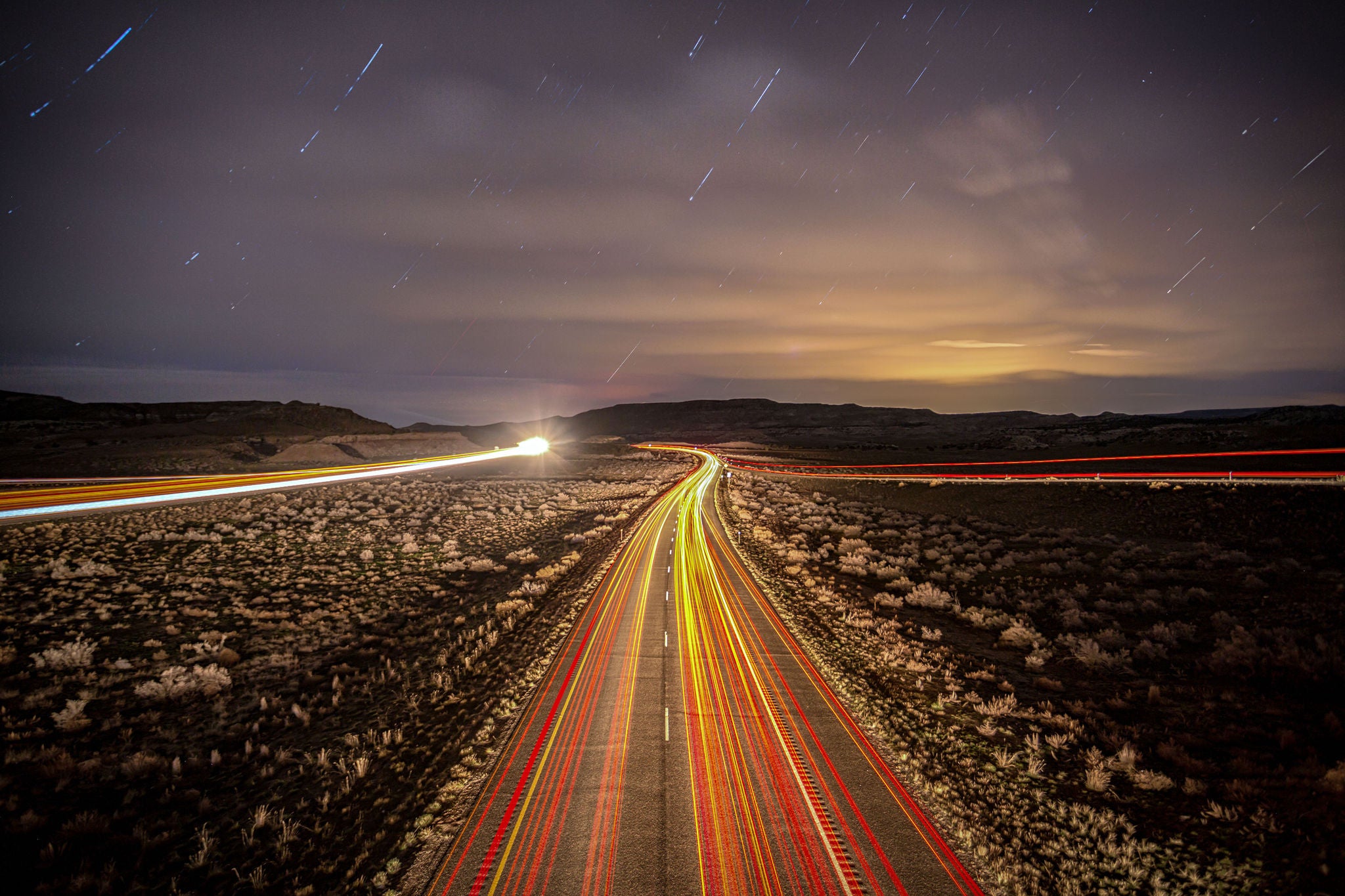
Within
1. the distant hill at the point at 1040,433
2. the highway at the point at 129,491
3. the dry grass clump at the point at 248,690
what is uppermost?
the distant hill at the point at 1040,433

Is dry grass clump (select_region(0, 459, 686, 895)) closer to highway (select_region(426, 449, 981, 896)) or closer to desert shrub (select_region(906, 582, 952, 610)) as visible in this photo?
highway (select_region(426, 449, 981, 896))

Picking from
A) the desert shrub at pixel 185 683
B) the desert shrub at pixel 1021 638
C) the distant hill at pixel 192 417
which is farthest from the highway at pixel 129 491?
the distant hill at pixel 192 417

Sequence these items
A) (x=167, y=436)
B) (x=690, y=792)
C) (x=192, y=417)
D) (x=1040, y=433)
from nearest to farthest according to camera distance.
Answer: (x=690, y=792)
(x=167, y=436)
(x=1040, y=433)
(x=192, y=417)

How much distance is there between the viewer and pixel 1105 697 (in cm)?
1225

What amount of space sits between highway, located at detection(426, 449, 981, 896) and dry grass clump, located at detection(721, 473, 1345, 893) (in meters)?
1.19

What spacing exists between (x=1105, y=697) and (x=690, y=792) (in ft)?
34.2

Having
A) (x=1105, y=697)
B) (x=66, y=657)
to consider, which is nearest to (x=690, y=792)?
(x=1105, y=697)

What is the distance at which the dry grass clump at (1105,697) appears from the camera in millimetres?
7750

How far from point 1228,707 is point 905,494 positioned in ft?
108

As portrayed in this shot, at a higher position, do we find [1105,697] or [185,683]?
[1105,697]

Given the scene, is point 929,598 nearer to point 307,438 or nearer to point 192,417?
point 307,438

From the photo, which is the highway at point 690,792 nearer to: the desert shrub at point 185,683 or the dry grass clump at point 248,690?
the dry grass clump at point 248,690

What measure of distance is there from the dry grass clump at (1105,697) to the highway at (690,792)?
46.7 inches

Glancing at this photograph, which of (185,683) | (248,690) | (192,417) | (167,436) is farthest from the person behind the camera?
(192,417)
